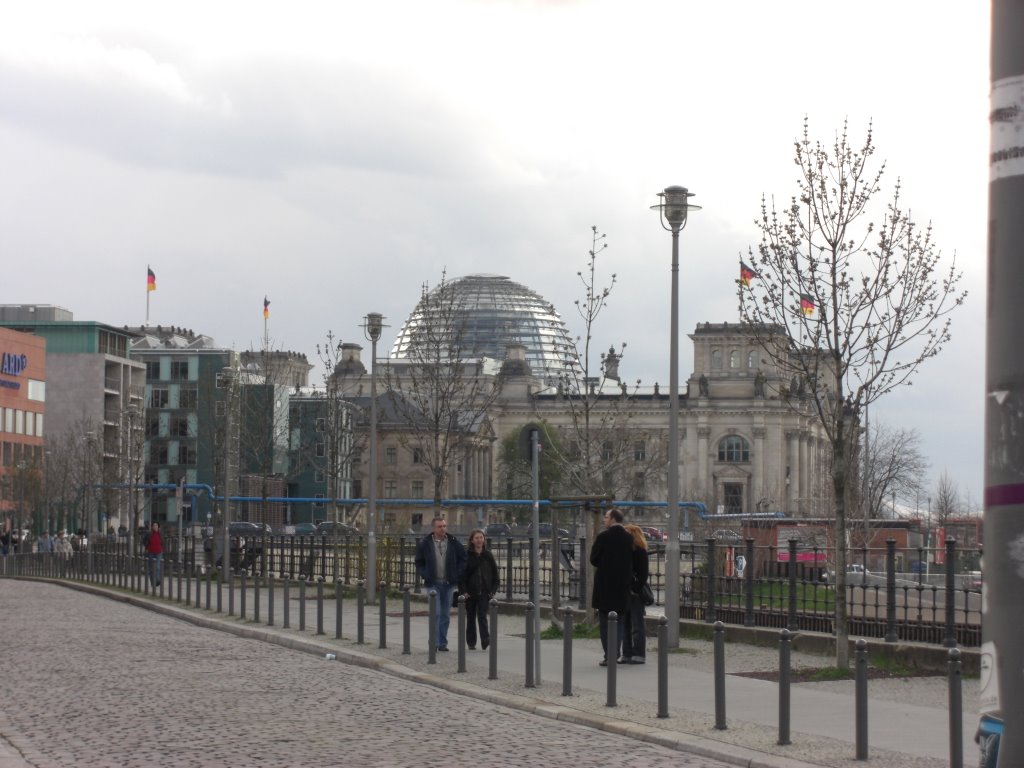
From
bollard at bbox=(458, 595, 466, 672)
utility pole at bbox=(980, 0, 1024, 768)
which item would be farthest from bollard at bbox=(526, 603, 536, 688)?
utility pole at bbox=(980, 0, 1024, 768)

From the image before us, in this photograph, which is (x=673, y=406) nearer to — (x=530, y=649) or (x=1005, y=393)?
(x=530, y=649)

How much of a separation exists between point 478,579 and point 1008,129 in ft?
57.2

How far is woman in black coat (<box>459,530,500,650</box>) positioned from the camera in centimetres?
2262

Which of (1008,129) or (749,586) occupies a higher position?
(1008,129)

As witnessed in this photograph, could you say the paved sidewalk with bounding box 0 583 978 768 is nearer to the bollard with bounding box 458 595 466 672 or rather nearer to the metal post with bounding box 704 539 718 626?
the bollard with bounding box 458 595 466 672

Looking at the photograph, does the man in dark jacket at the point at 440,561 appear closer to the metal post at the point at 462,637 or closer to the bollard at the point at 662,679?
the metal post at the point at 462,637

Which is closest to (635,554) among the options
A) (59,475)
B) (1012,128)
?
(1012,128)

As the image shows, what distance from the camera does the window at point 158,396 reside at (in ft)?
473

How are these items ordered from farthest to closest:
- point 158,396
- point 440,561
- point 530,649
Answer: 1. point 158,396
2. point 440,561
3. point 530,649

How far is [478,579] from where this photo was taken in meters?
22.8

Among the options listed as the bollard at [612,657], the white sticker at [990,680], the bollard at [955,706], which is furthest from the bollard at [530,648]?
the white sticker at [990,680]

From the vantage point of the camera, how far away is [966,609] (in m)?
21.0

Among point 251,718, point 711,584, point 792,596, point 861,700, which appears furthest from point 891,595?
point 861,700

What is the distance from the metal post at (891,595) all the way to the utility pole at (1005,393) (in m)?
15.8
